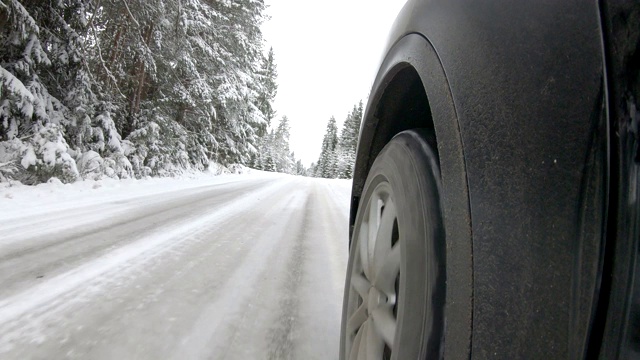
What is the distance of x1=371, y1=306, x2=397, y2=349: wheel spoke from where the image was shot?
34.6 inches

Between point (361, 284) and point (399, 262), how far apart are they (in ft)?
0.98

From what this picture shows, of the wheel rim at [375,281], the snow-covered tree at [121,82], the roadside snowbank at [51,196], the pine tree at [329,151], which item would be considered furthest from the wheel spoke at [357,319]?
the pine tree at [329,151]

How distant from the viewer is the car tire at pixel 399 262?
28.9 inches

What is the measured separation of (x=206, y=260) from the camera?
280cm

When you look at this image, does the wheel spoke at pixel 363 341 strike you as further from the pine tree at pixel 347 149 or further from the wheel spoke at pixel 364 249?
the pine tree at pixel 347 149

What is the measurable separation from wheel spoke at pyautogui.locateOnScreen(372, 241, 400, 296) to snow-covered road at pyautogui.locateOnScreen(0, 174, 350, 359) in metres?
0.79

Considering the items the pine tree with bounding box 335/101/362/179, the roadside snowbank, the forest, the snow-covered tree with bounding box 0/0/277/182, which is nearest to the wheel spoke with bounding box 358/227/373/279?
the roadside snowbank

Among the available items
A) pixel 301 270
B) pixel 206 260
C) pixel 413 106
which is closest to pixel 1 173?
pixel 206 260

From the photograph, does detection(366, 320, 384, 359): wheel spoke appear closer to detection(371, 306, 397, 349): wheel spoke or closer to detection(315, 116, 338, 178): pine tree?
detection(371, 306, 397, 349): wheel spoke

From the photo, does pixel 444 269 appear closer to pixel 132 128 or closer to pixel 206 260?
pixel 206 260

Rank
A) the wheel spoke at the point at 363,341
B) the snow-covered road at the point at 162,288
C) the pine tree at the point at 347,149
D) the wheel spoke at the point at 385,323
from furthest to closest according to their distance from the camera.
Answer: the pine tree at the point at 347,149 < the snow-covered road at the point at 162,288 < the wheel spoke at the point at 363,341 < the wheel spoke at the point at 385,323

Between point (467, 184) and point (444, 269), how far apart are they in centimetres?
20

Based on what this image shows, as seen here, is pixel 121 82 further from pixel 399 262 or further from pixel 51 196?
pixel 399 262

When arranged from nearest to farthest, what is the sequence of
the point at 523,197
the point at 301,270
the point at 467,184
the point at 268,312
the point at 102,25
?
the point at 523,197, the point at 467,184, the point at 268,312, the point at 301,270, the point at 102,25
